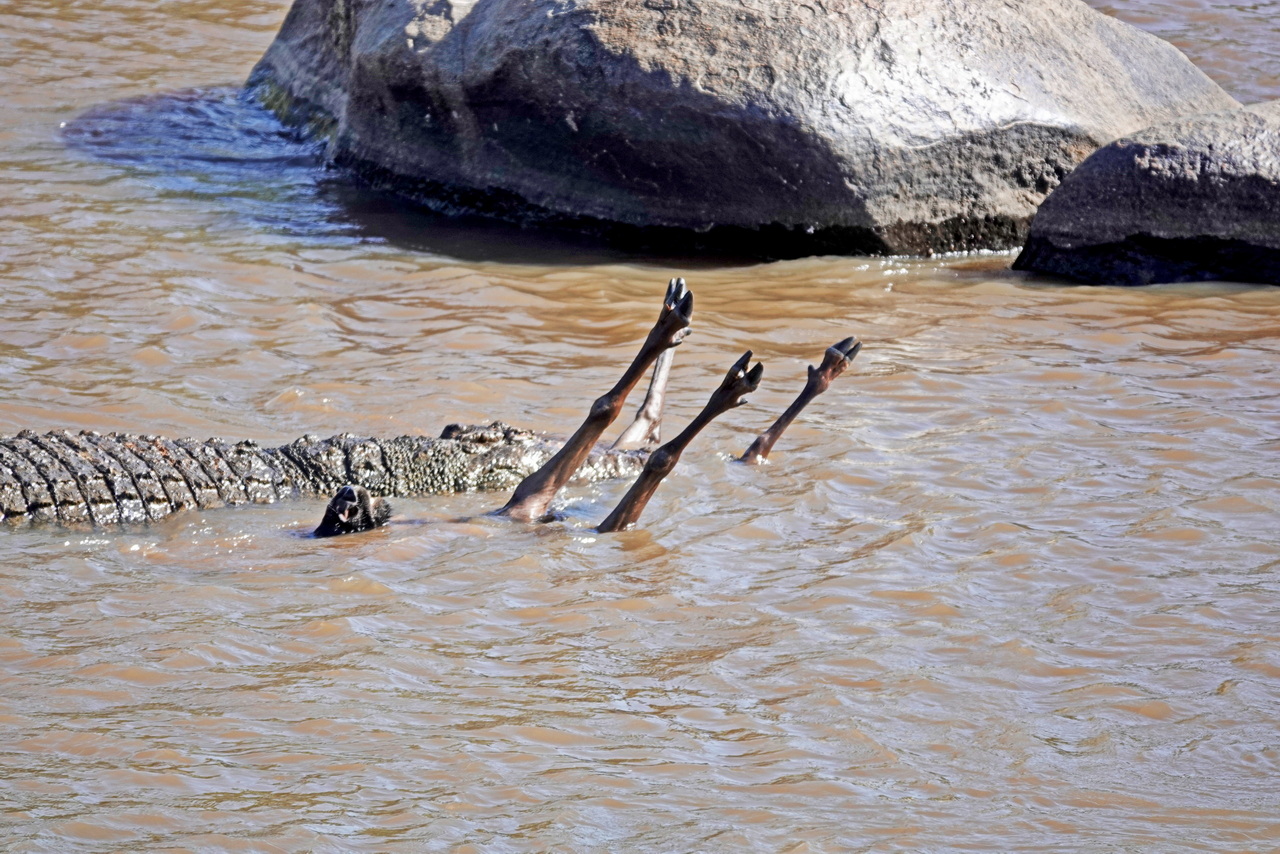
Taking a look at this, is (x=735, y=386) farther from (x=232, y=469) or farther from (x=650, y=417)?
(x=232, y=469)

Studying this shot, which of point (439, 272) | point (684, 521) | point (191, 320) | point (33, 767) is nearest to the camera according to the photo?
point (33, 767)

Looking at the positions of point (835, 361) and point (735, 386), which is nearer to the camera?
point (735, 386)

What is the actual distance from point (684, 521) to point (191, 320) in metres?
3.02

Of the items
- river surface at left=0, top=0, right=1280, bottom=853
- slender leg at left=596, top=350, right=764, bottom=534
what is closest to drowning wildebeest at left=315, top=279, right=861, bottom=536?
slender leg at left=596, top=350, right=764, bottom=534

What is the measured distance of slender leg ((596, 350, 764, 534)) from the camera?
3953 millimetres

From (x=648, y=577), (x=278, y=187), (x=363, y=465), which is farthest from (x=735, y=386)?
(x=278, y=187)

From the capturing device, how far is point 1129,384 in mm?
5730

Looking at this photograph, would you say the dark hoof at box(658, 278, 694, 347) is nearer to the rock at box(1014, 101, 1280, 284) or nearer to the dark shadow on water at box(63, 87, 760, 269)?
the dark shadow on water at box(63, 87, 760, 269)

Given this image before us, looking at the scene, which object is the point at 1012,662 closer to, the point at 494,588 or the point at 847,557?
the point at 847,557

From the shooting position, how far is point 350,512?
4254 millimetres

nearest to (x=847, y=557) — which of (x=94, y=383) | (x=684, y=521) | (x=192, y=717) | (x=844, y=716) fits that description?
(x=684, y=521)

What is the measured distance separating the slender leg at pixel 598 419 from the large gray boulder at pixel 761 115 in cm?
322

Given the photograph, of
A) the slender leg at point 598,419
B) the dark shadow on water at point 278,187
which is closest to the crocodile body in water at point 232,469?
the slender leg at point 598,419

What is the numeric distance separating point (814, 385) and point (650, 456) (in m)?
0.71
